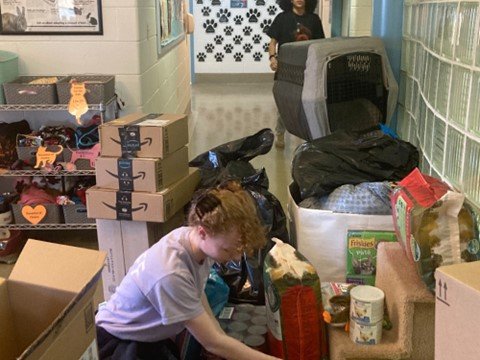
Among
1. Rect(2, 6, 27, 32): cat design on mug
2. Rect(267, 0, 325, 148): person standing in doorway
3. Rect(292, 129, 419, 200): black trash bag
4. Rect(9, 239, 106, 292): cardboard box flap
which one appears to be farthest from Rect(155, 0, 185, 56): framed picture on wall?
Rect(9, 239, 106, 292): cardboard box flap

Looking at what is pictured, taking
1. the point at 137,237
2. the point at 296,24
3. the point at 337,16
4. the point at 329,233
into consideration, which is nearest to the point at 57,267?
the point at 329,233

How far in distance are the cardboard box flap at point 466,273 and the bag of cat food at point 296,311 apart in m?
0.78

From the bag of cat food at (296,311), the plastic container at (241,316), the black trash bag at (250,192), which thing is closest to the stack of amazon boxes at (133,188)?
the black trash bag at (250,192)

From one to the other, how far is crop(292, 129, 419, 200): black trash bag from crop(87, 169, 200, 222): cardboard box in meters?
0.59

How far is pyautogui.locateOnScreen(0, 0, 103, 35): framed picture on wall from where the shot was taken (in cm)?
340

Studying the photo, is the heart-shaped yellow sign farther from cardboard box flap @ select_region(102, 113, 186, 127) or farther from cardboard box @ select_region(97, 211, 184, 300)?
cardboard box flap @ select_region(102, 113, 186, 127)

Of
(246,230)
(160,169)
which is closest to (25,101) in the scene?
(160,169)

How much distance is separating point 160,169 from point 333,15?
546cm

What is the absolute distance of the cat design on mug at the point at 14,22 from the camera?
3.41 m

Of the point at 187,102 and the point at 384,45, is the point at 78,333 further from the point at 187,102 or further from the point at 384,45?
the point at 187,102

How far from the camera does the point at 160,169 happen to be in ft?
8.73

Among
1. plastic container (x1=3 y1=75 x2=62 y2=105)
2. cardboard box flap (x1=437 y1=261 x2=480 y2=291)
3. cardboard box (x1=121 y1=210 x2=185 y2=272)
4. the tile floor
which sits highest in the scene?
plastic container (x1=3 y1=75 x2=62 y2=105)

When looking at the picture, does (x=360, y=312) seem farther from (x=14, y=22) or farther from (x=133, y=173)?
(x=14, y=22)

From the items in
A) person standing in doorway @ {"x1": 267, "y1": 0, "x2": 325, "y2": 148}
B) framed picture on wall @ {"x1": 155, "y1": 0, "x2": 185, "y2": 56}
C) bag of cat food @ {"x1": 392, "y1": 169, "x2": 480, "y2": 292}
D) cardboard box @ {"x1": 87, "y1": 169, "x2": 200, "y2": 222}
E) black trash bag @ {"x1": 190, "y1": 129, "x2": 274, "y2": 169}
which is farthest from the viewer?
person standing in doorway @ {"x1": 267, "y1": 0, "x2": 325, "y2": 148}
